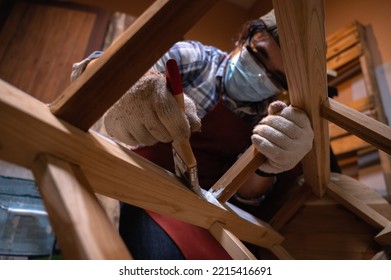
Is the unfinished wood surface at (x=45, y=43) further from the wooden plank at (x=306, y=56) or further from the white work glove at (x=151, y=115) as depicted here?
the wooden plank at (x=306, y=56)

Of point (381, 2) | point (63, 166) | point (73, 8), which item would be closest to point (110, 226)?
point (63, 166)

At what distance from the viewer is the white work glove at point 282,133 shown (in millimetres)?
605

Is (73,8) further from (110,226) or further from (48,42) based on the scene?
(110,226)

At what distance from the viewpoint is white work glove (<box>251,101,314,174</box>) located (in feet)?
1.98

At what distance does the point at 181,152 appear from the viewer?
481mm

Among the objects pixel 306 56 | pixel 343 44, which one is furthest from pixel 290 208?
pixel 343 44

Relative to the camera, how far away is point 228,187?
1.95 ft

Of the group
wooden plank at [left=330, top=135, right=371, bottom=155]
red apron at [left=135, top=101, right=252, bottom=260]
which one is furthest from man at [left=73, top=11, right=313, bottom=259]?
wooden plank at [left=330, top=135, right=371, bottom=155]

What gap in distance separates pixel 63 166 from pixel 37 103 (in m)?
0.08

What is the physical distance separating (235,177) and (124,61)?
15.3 inches

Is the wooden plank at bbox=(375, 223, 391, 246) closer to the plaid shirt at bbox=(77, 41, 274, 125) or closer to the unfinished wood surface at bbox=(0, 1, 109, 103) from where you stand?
the plaid shirt at bbox=(77, 41, 274, 125)

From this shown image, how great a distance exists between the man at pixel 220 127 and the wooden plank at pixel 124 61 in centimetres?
20

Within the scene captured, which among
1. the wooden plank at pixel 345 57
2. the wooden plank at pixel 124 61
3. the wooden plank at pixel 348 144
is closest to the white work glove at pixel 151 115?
the wooden plank at pixel 124 61

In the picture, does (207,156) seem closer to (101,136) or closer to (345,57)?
(101,136)
